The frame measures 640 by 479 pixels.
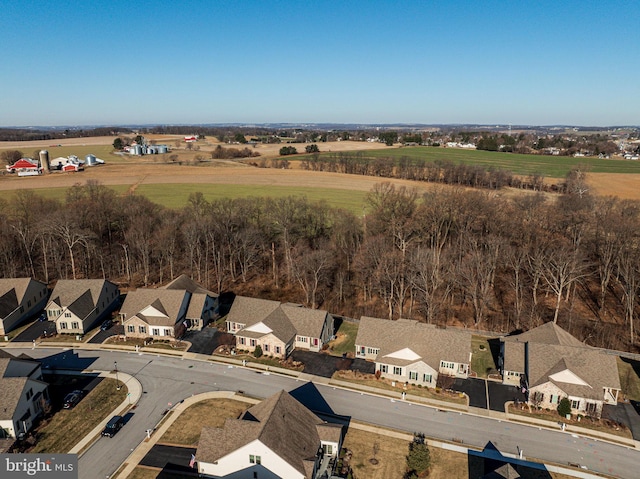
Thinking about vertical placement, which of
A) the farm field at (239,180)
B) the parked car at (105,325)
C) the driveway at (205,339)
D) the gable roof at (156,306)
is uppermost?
the farm field at (239,180)

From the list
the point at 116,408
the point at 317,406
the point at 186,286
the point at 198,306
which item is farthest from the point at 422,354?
the point at 186,286

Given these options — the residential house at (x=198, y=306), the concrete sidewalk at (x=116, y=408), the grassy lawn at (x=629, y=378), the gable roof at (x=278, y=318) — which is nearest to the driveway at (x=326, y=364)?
the gable roof at (x=278, y=318)

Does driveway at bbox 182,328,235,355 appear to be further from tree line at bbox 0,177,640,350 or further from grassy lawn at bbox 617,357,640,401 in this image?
grassy lawn at bbox 617,357,640,401

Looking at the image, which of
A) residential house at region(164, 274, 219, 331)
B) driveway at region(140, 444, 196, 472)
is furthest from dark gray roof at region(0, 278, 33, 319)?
driveway at region(140, 444, 196, 472)

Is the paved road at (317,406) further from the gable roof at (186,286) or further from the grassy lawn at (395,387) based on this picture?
the gable roof at (186,286)

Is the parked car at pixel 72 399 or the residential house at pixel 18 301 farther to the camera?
the residential house at pixel 18 301

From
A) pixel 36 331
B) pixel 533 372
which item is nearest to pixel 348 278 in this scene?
pixel 533 372

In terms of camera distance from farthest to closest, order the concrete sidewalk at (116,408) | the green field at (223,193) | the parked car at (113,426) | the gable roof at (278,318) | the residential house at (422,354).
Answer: the green field at (223,193)
the gable roof at (278,318)
the residential house at (422,354)
the parked car at (113,426)
the concrete sidewalk at (116,408)

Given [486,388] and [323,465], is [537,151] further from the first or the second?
[323,465]
